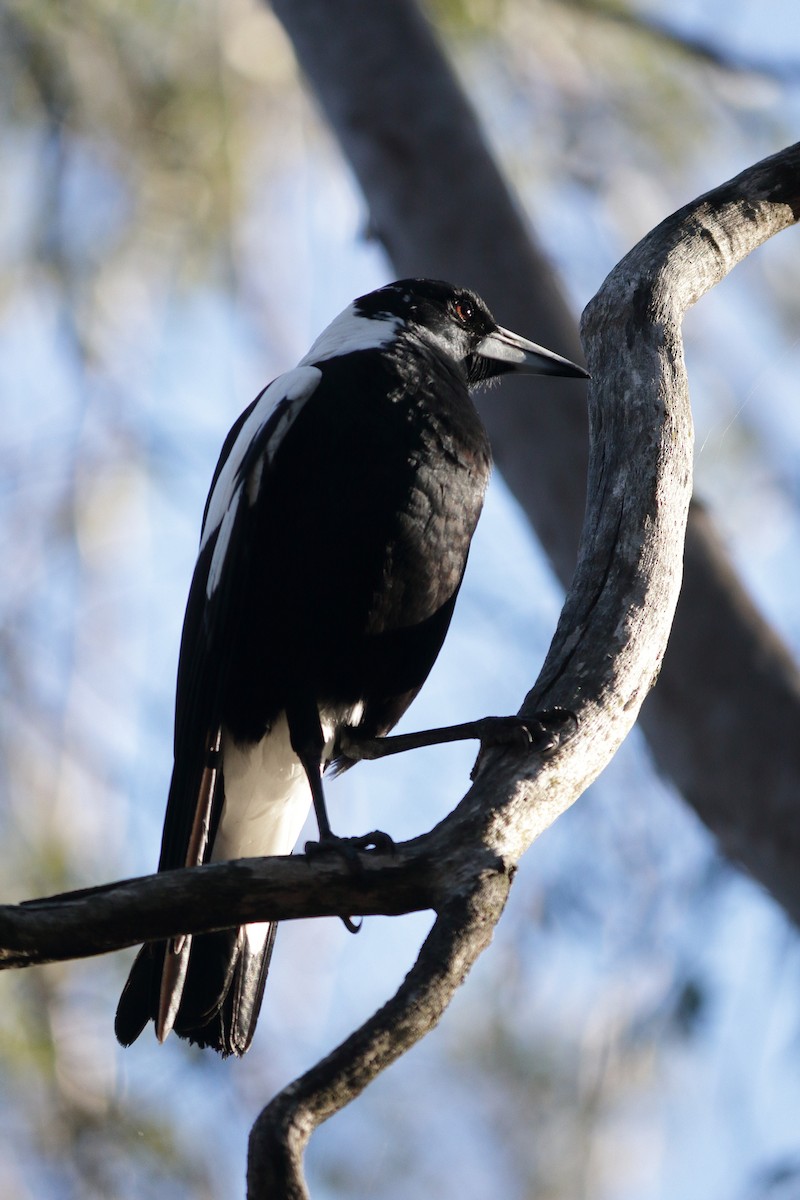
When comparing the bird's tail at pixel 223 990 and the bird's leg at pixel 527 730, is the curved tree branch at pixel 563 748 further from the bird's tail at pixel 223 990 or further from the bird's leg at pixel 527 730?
the bird's tail at pixel 223 990

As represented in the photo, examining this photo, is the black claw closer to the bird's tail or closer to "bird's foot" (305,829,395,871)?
"bird's foot" (305,829,395,871)

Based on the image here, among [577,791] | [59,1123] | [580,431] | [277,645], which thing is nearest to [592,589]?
[577,791]

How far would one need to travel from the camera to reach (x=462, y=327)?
8.83 feet

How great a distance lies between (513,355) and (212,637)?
1018 mm

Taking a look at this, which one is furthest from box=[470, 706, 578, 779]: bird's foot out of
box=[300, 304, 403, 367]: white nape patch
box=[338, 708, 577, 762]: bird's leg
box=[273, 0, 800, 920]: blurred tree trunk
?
box=[273, 0, 800, 920]: blurred tree trunk

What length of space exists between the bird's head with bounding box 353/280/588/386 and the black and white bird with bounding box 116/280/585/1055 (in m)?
0.45

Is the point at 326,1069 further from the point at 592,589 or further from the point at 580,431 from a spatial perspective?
the point at 580,431

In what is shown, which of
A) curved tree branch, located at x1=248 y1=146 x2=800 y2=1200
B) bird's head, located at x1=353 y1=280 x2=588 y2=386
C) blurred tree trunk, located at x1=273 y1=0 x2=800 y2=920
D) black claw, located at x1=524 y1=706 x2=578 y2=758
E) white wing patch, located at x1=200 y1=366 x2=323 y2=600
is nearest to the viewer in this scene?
curved tree branch, located at x1=248 y1=146 x2=800 y2=1200

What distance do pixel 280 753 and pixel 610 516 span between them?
0.73m

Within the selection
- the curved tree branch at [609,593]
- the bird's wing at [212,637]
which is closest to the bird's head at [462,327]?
the bird's wing at [212,637]

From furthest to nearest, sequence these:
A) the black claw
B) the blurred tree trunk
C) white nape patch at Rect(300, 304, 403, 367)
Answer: the blurred tree trunk
white nape patch at Rect(300, 304, 403, 367)
the black claw

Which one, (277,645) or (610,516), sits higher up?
(277,645)

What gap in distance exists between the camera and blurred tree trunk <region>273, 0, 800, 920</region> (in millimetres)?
2963

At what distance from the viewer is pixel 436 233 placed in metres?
3.27
